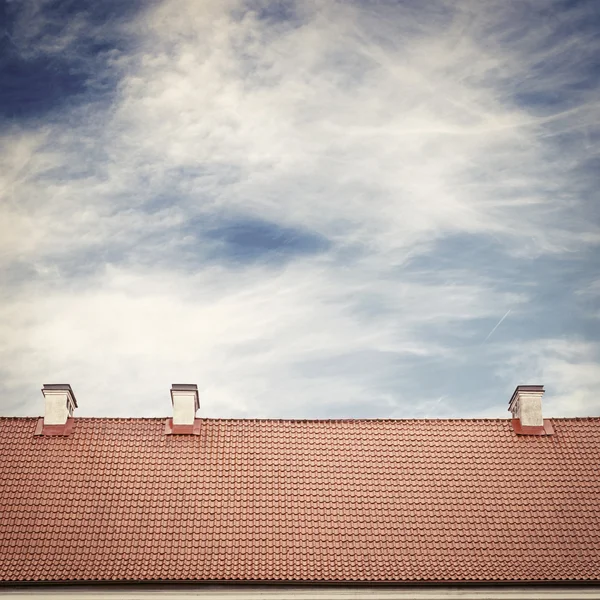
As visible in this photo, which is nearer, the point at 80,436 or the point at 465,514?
the point at 465,514

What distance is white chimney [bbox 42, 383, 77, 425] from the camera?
2775cm

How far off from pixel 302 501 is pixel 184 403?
5009 millimetres

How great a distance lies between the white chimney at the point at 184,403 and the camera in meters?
27.9

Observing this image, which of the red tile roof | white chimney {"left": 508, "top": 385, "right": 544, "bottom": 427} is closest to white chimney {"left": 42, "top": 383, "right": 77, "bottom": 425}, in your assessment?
the red tile roof

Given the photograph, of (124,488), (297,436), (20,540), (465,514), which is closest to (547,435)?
(465,514)

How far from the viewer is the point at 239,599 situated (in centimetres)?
2325

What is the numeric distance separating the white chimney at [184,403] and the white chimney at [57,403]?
10.5 ft

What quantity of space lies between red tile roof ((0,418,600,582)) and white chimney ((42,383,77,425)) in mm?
581

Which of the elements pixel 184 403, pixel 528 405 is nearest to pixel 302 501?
pixel 184 403

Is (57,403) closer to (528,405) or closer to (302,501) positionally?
(302,501)

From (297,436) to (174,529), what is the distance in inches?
199

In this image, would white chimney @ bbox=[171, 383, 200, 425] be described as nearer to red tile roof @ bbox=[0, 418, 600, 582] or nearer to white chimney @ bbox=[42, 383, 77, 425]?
red tile roof @ bbox=[0, 418, 600, 582]

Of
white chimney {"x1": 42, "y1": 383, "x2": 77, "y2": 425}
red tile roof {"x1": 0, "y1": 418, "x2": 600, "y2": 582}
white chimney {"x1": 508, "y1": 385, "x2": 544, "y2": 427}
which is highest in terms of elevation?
white chimney {"x1": 42, "y1": 383, "x2": 77, "y2": 425}

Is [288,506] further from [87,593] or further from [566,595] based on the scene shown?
[566,595]
